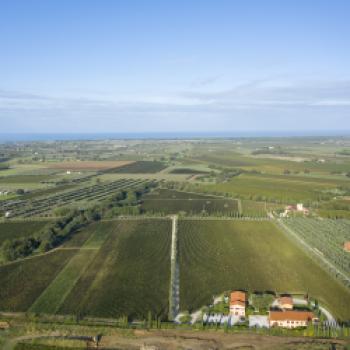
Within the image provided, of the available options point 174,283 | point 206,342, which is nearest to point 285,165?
point 174,283

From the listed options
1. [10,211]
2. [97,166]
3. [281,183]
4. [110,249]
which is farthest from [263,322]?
[97,166]

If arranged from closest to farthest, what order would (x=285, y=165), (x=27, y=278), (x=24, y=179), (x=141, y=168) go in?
(x=27, y=278), (x=24, y=179), (x=285, y=165), (x=141, y=168)

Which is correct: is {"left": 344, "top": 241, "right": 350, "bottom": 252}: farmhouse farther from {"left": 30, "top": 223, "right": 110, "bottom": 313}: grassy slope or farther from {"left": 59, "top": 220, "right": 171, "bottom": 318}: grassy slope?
{"left": 30, "top": 223, "right": 110, "bottom": 313}: grassy slope

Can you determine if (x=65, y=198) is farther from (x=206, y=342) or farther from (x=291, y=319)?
(x=291, y=319)

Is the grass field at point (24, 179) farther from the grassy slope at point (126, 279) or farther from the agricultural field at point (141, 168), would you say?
the grassy slope at point (126, 279)

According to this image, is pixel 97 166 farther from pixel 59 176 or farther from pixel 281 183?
pixel 281 183
